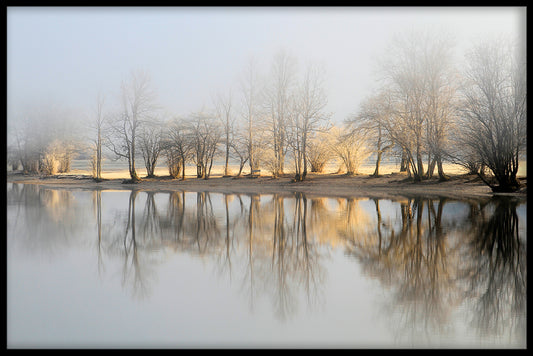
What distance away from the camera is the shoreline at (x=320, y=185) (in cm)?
1873

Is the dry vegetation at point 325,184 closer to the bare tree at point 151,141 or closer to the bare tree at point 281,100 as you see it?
the bare tree at point 151,141

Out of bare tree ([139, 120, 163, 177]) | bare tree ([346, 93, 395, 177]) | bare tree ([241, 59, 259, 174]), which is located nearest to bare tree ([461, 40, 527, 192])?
bare tree ([346, 93, 395, 177])

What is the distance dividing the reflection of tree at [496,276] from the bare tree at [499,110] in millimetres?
9048

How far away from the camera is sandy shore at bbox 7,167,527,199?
1888 cm

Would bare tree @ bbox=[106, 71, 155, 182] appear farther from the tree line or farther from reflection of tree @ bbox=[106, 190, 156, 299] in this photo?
reflection of tree @ bbox=[106, 190, 156, 299]

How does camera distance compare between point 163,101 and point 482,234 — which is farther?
point 163,101

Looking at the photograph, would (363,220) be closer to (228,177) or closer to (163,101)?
(228,177)

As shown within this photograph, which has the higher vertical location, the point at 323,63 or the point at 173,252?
the point at 323,63

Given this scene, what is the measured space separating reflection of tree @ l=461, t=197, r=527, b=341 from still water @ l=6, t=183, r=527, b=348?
2 cm

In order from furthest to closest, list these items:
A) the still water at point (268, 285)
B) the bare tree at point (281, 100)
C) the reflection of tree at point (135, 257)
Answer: the bare tree at point (281, 100), the reflection of tree at point (135, 257), the still water at point (268, 285)

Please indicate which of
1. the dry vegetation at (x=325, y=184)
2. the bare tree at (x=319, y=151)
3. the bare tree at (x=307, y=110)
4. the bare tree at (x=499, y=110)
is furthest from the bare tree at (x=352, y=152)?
the bare tree at (x=499, y=110)

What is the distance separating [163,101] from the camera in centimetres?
3155
